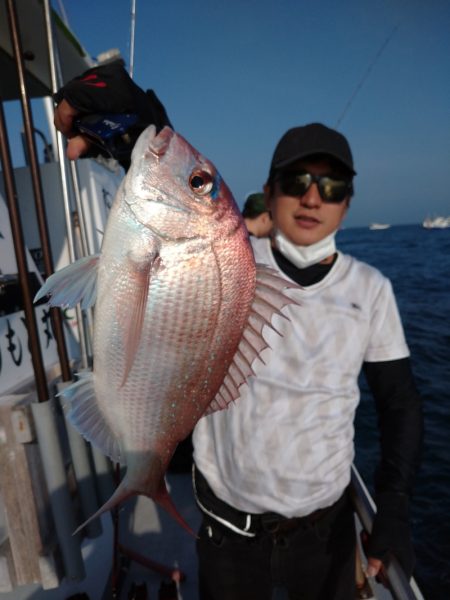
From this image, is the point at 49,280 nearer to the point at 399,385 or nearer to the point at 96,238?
the point at 399,385

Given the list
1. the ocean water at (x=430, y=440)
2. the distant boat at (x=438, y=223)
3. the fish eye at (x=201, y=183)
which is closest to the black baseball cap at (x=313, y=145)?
the fish eye at (x=201, y=183)

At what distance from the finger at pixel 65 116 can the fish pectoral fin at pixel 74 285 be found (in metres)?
0.60

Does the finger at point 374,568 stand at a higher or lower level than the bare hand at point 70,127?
lower

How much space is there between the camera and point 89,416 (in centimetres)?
117

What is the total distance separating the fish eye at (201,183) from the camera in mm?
1127

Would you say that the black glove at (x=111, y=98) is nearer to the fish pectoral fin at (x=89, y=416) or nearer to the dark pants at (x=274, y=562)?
the fish pectoral fin at (x=89, y=416)

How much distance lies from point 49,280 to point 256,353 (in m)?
0.65

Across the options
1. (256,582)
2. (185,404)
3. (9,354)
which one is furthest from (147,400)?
(9,354)

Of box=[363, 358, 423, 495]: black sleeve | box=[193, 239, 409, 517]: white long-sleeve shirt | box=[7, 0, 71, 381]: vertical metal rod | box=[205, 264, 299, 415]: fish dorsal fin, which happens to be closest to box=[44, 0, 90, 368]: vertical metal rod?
box=[7, 0, 71, 381]: vertical metal rod

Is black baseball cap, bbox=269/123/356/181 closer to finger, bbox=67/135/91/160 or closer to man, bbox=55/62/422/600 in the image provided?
man, bbox=55/62/422/600

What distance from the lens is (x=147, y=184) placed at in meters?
1.08

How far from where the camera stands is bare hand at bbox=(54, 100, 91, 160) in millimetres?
1330

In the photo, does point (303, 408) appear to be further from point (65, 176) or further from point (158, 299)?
A: point (65, 176)

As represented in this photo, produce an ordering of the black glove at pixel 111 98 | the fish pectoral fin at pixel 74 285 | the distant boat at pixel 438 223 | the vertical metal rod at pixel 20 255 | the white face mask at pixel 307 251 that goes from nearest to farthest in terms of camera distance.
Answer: the fish pectoral fin at pixel 74 285 < the black glove at pixel 111 98 < the vertical metal rod at pixel 20 255 < the white face mask at pixel 307 251 < the distant boat at pixel 438 223
